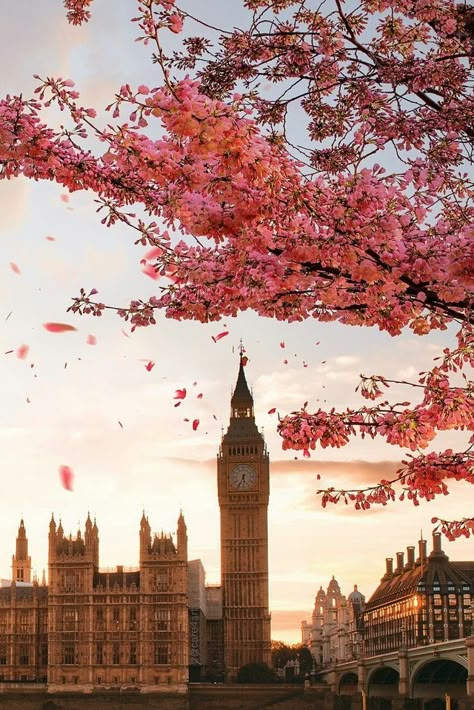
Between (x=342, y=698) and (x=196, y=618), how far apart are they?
44.0 feet

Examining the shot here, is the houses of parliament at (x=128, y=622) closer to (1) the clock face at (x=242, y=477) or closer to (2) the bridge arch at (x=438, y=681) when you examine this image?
(1) the clock face at (x=242, y=477)

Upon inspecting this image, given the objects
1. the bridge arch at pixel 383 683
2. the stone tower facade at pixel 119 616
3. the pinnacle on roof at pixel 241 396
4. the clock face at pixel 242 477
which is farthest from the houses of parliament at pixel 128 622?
the pinnacle on roof at pixel 241 396

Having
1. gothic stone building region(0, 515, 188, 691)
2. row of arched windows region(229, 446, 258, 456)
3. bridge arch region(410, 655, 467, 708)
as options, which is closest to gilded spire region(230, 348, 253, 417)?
row of arched windows region(229, 446, 258, 456)

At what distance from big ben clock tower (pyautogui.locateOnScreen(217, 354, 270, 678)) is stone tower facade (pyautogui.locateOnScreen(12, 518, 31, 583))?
24.8 metres

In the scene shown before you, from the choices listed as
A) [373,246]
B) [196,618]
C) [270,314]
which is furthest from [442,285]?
[196,618]

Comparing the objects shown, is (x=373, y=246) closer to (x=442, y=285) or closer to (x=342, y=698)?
(x=442, y=285)

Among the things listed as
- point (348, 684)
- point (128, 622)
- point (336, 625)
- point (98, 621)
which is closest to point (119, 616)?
point (128, 622)

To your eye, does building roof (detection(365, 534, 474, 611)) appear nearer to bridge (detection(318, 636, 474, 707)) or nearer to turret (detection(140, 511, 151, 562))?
bridge (detection(318, 636, 474, 707))

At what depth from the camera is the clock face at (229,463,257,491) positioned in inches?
3784

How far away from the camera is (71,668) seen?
80062 mm

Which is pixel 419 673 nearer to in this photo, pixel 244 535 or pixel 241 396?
pixel 244 535

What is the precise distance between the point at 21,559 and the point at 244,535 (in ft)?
103

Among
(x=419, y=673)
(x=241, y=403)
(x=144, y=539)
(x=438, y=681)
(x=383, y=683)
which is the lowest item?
(x=383, y=683)

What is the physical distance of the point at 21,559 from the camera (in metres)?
116
